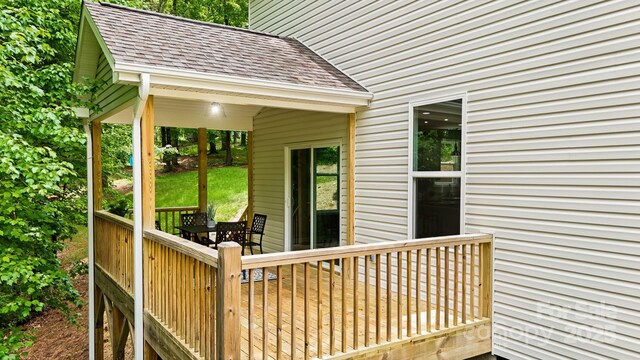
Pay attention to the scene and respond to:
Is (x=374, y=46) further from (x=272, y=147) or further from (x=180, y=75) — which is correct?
(x=272, y=147)

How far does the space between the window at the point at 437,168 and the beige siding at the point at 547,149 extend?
15cm

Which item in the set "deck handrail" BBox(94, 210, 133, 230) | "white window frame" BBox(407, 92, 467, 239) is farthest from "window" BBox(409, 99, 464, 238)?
"deck handrail" BBox(94, 210, 133, 230)

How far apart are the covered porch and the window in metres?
0.38

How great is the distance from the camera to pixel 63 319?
10.4 metres

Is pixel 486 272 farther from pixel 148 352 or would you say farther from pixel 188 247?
pixel 148 352

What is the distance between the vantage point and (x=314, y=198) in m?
6.91

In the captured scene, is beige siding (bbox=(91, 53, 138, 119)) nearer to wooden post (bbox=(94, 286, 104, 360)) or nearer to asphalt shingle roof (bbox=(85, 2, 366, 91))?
asphalt shingle roof (bbox=(85, 2, 366, 91))

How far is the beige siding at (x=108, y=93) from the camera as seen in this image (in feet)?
14.9

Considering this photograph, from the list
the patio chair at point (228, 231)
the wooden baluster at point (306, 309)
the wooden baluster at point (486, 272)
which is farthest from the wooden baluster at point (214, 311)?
the patio chair at point (228, 231)

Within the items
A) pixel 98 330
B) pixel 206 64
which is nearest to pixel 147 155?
pixel 206 64

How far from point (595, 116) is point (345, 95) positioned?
2.86 meters

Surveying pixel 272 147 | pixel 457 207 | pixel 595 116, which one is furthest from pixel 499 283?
pixel 272 147

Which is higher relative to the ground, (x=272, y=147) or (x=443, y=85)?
(x=443, y=85)

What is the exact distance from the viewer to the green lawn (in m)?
17.2
